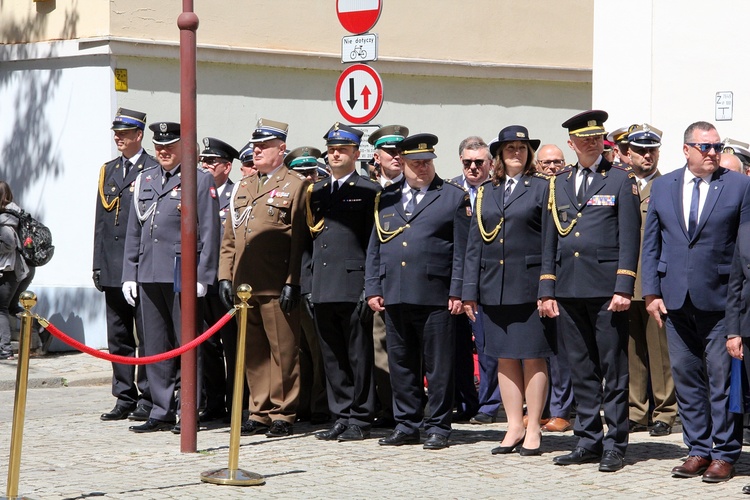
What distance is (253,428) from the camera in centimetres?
1016

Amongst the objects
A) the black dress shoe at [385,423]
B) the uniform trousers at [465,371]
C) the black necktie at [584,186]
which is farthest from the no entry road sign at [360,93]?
the black necktie at [584,186]

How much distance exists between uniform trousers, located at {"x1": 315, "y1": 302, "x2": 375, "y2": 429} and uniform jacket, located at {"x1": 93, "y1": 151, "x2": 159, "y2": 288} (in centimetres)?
205

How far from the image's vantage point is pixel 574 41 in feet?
66.2

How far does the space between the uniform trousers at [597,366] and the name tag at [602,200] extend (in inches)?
24.3

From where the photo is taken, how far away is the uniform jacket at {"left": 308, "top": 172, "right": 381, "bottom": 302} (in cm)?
978

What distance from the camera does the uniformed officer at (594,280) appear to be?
8617 mm

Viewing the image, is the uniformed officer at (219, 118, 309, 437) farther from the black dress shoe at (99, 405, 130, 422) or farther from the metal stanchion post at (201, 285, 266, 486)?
the metal stanchion post at (201, 285, 266, 486)

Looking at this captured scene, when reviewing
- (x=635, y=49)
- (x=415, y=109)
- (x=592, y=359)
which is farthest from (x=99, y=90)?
(x=592, y=359)

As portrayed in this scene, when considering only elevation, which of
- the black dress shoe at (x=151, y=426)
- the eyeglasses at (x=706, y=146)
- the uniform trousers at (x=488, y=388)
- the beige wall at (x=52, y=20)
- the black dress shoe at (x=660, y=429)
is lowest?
the black dress shoe at (x=151, y=426)

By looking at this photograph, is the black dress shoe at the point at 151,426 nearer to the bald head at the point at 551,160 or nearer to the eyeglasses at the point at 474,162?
the eyeglasses at the point at 474,162

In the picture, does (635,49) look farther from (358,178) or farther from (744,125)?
(358,178)

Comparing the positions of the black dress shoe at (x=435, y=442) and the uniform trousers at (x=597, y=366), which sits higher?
the uniform trousers at (x=597, y=366)

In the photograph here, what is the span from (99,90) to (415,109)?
15.6ft

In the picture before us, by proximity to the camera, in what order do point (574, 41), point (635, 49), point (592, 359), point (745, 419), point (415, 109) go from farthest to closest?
point (574, 41)
point (415, 109)
point (635, 49)
point (745, 419)
point (592, 359)
